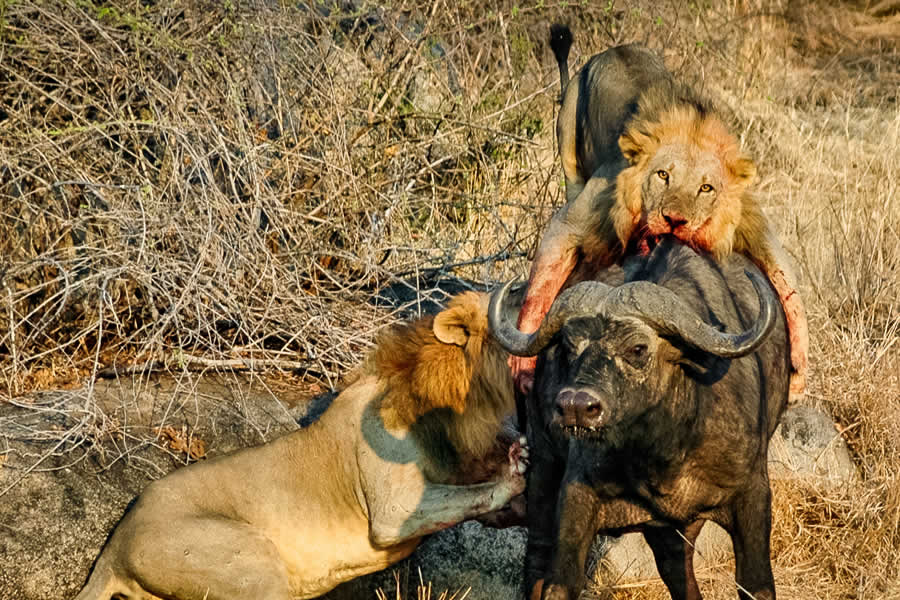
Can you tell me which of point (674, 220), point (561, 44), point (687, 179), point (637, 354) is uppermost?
point (687, 179)

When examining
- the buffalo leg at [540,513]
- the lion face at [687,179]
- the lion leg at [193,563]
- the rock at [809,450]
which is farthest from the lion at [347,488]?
the rock at [809,450]

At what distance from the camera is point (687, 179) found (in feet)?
16.9

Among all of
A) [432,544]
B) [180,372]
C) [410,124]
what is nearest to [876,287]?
[410,124]

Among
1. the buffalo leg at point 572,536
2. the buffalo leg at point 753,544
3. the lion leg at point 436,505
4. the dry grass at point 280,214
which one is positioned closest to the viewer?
the buffalo leg at point 753,544

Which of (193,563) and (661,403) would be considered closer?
(661,403)

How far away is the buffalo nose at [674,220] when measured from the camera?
5.12 metres

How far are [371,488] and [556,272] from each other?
125 cm

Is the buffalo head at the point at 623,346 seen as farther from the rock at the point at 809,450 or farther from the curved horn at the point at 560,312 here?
the rock at the point at 809,450

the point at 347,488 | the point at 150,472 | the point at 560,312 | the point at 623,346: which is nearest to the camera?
the point at 623,346

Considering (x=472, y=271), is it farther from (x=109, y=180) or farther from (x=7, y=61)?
(x=7, y=61)

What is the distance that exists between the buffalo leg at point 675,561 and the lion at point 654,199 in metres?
0.81

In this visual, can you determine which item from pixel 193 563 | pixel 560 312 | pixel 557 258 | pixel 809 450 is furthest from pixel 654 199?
pixel 809 450

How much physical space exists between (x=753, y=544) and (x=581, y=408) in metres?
1.06

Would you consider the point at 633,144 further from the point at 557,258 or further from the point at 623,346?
the point at 623,346
